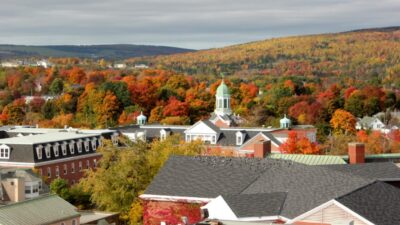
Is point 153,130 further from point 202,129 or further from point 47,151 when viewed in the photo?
point 47,151

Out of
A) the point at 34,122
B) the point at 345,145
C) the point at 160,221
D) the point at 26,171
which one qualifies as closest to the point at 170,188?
the point at 160,221

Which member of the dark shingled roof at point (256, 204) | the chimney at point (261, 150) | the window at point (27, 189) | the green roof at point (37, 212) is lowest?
the window at point (27, 189)

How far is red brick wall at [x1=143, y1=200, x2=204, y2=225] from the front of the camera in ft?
154

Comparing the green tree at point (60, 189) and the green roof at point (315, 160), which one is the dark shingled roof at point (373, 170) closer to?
the green roof at point (315, 160)

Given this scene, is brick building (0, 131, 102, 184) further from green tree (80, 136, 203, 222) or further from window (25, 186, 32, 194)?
green tree (80, 136, 203, 222)

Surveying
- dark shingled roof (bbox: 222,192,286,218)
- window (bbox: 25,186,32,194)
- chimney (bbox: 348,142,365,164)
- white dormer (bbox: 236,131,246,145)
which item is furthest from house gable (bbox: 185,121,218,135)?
dark shingled roof (bbox: 222,192,286,218)

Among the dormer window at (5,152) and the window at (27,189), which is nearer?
the window at (27,189)

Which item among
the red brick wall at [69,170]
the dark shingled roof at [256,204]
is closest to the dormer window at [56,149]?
the red brick wall at [69,170]

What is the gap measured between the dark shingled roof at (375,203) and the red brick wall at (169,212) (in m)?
10.2

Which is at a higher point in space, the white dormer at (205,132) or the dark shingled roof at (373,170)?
the dark shingled roof at (373,170)

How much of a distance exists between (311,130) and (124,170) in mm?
43350

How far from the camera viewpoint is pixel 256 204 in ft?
135

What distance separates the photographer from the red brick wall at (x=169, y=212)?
154 ft

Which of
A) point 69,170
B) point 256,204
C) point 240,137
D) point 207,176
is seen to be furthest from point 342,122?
point 256,204
